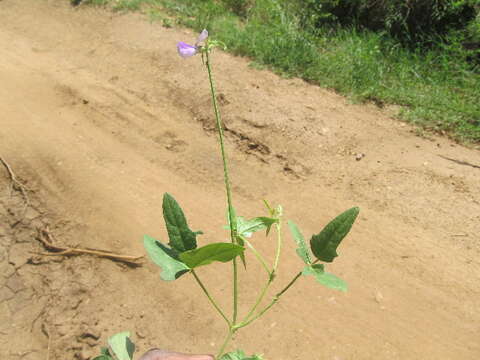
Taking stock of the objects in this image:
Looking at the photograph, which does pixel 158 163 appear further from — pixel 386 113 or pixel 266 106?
pixel 386 113

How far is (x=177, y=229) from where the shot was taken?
104 cm

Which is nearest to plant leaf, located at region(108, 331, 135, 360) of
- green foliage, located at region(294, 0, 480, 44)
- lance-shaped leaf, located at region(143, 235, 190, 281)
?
lance-shaped leaf, located at region(143, 235, 190, 281)

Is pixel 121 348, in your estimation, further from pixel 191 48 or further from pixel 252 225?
pixel 191 48

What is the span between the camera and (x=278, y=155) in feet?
10.2

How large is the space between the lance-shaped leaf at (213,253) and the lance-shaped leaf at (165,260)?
0.17ft

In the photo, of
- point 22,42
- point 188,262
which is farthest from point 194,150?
point 22,42

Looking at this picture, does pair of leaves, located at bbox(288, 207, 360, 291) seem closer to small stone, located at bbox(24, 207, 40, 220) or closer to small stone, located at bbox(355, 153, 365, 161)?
small stone, located at bbox(355, 153, 365, 161)

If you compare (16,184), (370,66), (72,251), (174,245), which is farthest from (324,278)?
(370,66)

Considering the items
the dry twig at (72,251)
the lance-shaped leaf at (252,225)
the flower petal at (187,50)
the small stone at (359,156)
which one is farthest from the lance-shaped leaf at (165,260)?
the small stone at (359,156)

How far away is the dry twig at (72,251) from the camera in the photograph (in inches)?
98.7

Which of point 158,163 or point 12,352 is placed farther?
point 158,163

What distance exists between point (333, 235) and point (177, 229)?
387 millimetres

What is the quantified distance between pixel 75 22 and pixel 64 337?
391cm

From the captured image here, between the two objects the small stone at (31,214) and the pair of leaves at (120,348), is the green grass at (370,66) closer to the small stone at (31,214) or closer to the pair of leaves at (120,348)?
the small stone at (31,214)
